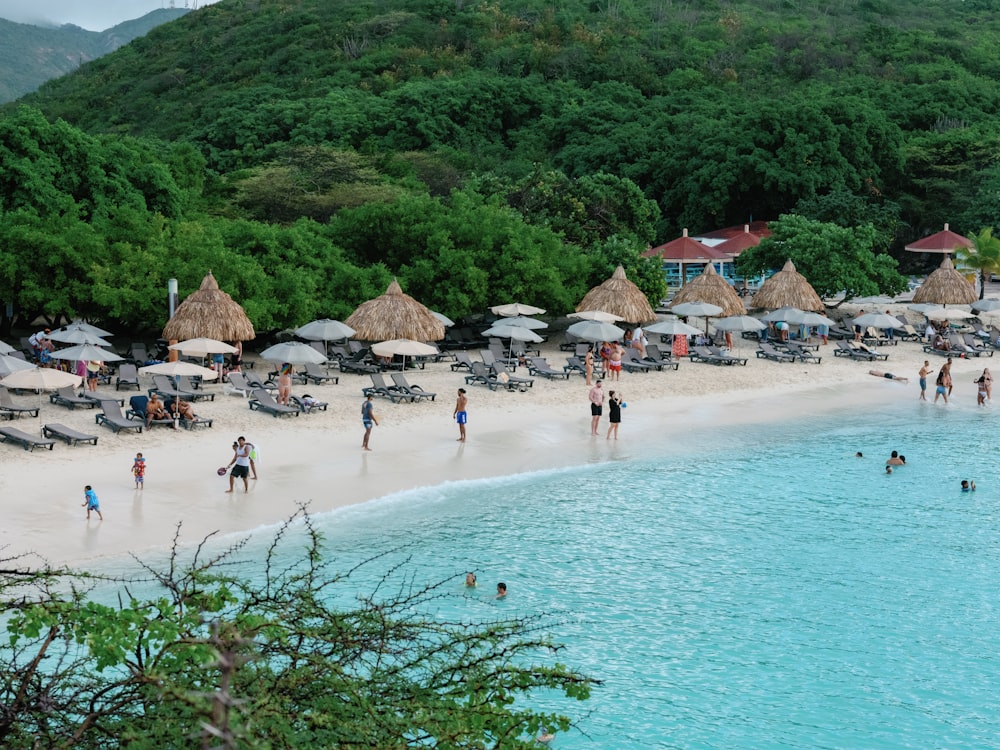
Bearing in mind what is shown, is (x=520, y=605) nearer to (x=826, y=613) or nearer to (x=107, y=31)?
(x=826, y=613)

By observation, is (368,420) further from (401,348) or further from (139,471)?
(401,348)

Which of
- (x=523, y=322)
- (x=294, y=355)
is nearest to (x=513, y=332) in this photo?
(x=523, y=322)

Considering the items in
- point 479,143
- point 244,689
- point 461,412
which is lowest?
point 244,689

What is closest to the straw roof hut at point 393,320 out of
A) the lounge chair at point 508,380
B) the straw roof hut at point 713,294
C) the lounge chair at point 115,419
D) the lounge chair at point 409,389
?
the lounge chair at point 508,380

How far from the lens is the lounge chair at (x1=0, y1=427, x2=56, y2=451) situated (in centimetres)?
1808

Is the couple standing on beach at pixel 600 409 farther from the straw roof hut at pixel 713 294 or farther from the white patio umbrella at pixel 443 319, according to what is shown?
the straw roof hut at pixel 713 294

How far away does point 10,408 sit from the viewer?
65.7ft

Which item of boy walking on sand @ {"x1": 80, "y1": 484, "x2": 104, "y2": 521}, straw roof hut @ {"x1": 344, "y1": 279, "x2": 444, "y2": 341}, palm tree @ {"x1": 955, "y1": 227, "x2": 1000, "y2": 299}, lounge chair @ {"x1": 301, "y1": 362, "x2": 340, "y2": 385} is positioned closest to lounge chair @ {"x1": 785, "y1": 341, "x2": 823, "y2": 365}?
straw roof hut @ {"x1": 344, "y1": 279, "x2": 444, "y2": 341}

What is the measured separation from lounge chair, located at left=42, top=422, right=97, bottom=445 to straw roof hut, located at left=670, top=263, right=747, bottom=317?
18.1 m

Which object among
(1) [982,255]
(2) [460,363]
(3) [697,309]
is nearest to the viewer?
(2) [460,363]

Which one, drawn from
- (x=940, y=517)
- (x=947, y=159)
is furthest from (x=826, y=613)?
(x=947, y=159)

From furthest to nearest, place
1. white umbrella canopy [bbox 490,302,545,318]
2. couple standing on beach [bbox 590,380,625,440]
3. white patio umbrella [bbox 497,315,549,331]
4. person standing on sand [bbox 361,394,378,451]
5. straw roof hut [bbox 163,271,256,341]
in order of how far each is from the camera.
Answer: white umbrella canopy [bbox 490,302,545,318], white patio umbrella [bbox 497,315,549,331], straw roof hut [bbox 163,271,256,341], couple standing on beach [bbox 590,380,625,440], person standing on sand [bbox 361,394,378,451]

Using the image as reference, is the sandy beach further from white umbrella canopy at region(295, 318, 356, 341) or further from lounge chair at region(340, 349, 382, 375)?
white umbrella canopy at region(295, 318, 356, 341)

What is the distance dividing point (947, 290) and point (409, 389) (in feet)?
64.4
